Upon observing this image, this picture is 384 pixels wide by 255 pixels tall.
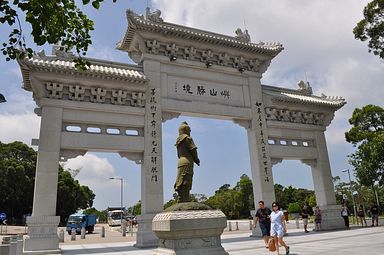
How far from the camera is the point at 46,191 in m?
11.8

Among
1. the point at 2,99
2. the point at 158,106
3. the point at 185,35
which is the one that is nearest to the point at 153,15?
the point at 185,35

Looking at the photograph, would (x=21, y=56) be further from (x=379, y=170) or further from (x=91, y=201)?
(x=91, y=201)

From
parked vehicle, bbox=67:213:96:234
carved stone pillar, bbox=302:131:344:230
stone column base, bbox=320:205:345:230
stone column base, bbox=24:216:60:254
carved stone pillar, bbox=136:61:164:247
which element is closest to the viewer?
stone column base, bbox=24:216:60:254

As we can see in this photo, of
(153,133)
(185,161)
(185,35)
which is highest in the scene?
(185,35)

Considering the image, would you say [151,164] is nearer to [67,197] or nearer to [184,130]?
[184,130]

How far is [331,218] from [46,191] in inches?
550

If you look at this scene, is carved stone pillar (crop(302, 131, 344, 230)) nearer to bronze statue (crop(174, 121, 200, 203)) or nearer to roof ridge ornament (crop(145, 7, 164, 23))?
roof ridge ornament (crop(145, 7, 164, 23))

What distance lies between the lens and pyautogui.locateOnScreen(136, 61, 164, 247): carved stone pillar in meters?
12.7

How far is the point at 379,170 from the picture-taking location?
2062cm

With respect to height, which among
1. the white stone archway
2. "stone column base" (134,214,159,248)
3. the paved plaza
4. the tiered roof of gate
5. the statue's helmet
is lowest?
the paved plaza

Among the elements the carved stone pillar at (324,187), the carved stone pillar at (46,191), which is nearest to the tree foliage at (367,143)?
the carved stone pillar at (324,187)

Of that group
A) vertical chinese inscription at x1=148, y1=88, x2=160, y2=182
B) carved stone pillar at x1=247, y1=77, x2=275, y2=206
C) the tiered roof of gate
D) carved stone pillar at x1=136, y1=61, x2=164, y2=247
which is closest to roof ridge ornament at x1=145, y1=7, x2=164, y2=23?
the tiered roof of gate

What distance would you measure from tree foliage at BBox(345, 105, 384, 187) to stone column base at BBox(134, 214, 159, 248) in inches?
561

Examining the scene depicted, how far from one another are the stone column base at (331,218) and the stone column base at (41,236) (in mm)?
12988
